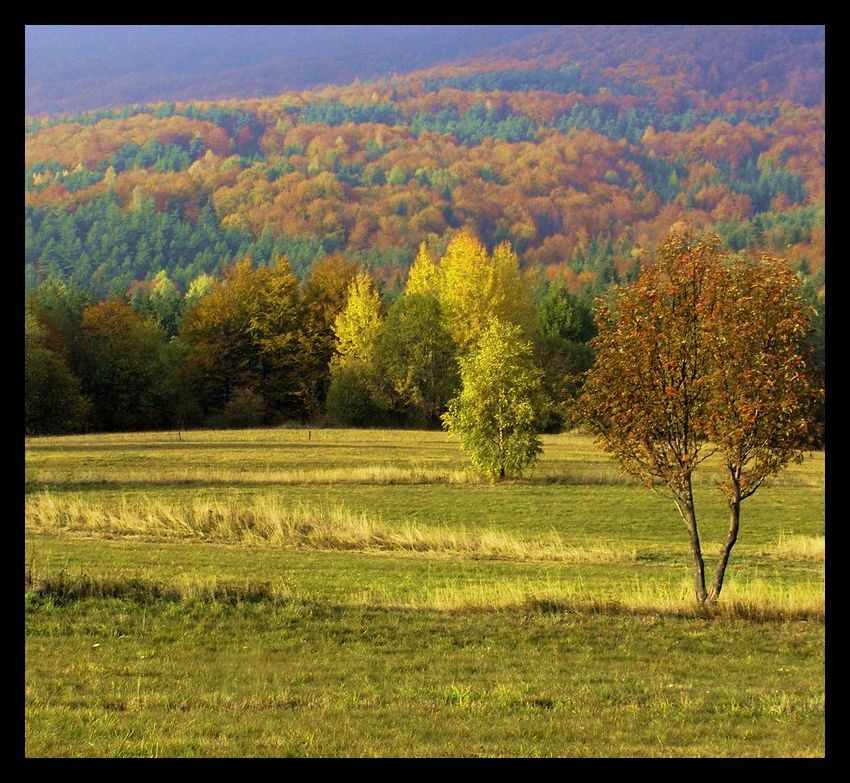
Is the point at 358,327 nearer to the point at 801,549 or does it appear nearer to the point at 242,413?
the point at 242,413

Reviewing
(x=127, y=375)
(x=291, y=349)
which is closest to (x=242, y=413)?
(x=291, y=349)

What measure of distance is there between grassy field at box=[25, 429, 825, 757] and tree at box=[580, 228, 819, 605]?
2511 millimetres

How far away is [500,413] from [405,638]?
114 ft

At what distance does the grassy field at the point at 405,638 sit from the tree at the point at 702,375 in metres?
2.51

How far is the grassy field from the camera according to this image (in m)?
10.1

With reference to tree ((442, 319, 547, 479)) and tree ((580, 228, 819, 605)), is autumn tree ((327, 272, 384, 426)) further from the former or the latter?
tree ((580, 228, 819, 605))

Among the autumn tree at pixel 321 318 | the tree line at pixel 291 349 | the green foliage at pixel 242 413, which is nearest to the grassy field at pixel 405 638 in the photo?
the tree line at pixel 291 349

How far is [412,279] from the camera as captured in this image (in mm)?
99812

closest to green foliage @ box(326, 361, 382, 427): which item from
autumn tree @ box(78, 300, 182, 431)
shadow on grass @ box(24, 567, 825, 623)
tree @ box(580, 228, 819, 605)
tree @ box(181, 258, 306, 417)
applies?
tree @ box(181, 258, 306, 417)

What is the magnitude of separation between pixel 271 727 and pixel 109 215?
173 m

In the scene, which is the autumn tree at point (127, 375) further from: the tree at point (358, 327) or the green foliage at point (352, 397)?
the tree at point (358, 327)

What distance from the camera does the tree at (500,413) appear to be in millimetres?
49469
